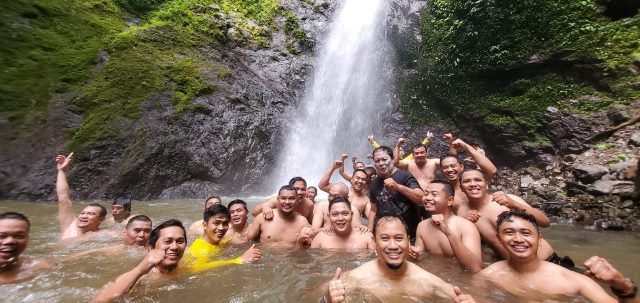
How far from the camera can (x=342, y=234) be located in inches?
178

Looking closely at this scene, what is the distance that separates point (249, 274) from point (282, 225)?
1.50 m

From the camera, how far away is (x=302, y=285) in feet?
10.8

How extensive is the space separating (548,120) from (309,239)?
9.00 meters

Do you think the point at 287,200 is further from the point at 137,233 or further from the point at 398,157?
the point at 398,157

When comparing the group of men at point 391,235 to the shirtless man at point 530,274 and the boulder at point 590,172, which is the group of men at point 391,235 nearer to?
the shirtless man at point 530,274

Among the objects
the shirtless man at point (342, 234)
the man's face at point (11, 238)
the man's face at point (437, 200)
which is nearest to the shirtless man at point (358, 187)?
the shirtless man at point (342, 234)

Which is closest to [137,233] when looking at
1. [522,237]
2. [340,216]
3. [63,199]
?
[63,199]

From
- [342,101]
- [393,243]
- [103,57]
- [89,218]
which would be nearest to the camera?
[393,243]

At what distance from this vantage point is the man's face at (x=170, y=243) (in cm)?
322

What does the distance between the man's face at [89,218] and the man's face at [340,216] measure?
144 inches

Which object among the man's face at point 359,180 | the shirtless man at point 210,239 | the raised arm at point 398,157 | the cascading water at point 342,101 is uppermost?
the cascading water at point 342,101

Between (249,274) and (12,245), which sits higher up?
(12,245)

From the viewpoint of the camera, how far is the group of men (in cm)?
283

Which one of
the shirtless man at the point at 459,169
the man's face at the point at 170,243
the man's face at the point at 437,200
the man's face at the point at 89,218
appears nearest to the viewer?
the man's face at the point at 170,243
